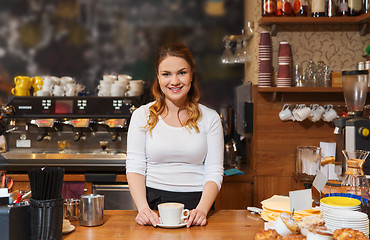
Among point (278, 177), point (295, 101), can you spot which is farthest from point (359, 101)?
point (278, 177)

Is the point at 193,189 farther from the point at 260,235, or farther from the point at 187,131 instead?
the point at 260,235

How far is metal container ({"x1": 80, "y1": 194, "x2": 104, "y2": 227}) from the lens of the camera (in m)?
1.73

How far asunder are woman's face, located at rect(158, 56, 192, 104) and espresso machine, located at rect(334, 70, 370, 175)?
918 millimetres

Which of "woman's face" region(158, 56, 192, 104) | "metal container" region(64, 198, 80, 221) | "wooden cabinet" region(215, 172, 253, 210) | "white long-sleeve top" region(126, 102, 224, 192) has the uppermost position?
"woman's face" region(158, 56, 192, 104)

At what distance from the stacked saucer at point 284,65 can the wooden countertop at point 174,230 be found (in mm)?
1709

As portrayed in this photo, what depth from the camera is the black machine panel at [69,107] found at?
373cm

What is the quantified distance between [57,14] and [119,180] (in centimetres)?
178

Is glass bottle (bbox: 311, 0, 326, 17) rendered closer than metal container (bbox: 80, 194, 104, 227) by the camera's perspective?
No

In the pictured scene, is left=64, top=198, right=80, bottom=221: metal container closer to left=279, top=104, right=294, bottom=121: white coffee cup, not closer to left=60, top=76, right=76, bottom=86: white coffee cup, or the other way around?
left=279, top=104, right=294, bottom=121: white coffee cup

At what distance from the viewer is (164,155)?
2.10 meters

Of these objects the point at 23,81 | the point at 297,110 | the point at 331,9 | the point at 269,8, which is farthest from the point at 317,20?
the point at 23,81

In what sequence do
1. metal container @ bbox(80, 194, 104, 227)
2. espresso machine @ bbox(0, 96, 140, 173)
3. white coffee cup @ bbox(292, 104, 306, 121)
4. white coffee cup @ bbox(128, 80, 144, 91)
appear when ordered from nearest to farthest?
metal container @ bbox(80, 194, 104, 227)
white coffee cup @ bbox(292, 104, 306, 121)
espresso machine @ bbox(0, 96, 140, 173)
white coffee cup @ bbox(128, 80, 144, 91)

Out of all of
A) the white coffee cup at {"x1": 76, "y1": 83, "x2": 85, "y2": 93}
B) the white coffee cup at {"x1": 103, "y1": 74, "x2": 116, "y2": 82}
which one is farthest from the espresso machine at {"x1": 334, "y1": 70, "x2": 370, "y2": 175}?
the white coffee cup at {"x1": 76, "y1": 83, "x2": 85, "y2": 93}

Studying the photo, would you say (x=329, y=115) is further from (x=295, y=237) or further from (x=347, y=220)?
(x=295, y=237)
